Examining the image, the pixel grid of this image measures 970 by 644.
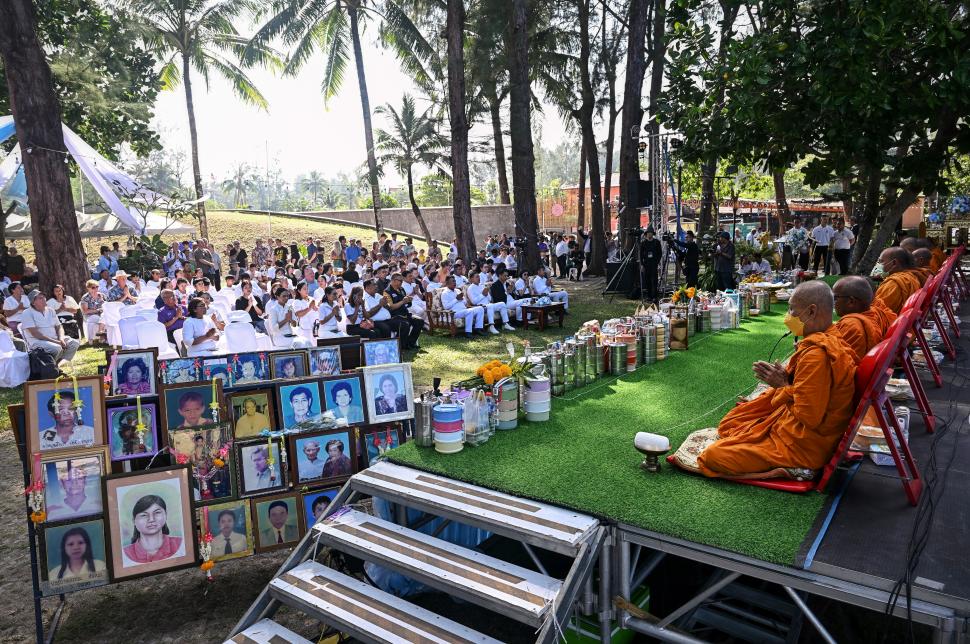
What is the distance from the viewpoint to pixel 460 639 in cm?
312

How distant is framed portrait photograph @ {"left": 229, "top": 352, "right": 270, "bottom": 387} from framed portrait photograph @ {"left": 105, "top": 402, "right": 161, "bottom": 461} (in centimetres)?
82

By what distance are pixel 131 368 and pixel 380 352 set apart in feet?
6.63

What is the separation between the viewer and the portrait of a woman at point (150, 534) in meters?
4.04

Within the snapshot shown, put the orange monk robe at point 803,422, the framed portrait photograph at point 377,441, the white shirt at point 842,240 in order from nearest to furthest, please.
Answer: the orange monk robe at point 803,422, the framed portrait photograph at point 377,441, the white shirt at point 842,240

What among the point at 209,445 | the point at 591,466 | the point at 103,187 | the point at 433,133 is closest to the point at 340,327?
the point at 209,445

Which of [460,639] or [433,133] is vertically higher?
[433,133]

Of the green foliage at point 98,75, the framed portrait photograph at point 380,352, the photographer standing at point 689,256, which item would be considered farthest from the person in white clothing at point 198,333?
the green foliage at point 98,75

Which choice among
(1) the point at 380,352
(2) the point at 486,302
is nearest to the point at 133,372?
(1) the point at 380,352

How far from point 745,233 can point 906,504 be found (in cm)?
3024

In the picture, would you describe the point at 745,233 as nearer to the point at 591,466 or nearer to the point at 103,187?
the point at 103,187

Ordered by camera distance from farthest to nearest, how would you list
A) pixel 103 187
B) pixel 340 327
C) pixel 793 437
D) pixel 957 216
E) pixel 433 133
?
pixel 433 133, pixel 957 216, pixel 103 187, pixel 340 327, pixel 793 437

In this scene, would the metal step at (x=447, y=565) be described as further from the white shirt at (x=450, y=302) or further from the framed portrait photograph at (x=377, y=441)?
the white shirt at (x=450, y=302)

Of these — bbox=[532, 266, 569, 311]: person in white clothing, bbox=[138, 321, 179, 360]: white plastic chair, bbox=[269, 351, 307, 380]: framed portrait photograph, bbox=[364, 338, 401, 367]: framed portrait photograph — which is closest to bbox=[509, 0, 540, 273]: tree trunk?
bbox=[532, 266, 569, 311]: person in white clothing

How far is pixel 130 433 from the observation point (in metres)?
4.60
